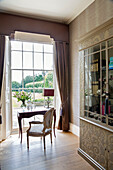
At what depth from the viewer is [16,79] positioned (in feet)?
12.8

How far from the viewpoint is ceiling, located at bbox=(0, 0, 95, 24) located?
3.12 metres

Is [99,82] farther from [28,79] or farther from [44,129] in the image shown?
[28,79]

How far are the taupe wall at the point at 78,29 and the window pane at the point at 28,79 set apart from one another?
4.04 feet

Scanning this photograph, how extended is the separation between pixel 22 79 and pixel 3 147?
1864mm

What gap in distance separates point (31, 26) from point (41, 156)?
3.28m

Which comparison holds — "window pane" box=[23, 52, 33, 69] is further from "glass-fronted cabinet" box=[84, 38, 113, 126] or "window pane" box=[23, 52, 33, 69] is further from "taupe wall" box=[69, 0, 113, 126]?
"glass-fronted cabinet" box=[84, 38, 113, 126]

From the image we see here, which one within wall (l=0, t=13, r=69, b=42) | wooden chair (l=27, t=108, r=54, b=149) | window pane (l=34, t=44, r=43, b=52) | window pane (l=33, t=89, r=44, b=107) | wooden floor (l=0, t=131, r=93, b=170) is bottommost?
wooden floor (l=0, t=131, r=93, b=170)

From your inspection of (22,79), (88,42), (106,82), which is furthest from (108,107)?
(22,79)

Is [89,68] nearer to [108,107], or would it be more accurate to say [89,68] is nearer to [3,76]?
[108,107]

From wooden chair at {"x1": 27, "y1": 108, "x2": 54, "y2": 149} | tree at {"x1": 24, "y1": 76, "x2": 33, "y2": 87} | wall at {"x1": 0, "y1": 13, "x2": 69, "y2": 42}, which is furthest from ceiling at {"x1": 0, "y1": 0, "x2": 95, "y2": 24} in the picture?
wooden chair at {"x1": 27, "y1": 108, "x2": 54, "y2": 149}

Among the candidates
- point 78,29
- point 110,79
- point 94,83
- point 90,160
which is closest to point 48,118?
point 90,160

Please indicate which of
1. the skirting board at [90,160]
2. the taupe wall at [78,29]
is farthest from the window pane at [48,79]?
the skirting board at [90,160]

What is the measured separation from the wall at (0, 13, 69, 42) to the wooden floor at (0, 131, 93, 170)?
2870 mm

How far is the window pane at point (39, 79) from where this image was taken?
4.10 metres
